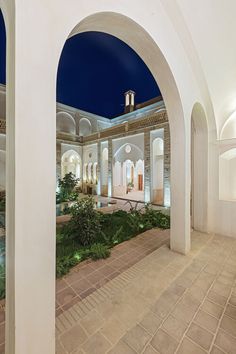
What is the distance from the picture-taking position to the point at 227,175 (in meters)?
5.75

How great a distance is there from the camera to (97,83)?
75.3 ft

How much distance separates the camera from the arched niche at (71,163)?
17344 millimetres

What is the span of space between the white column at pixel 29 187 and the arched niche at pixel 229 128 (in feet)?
19.5

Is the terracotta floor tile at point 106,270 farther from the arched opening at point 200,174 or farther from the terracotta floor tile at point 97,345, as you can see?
the arched opening at point 200,174

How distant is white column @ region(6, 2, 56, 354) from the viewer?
121 cm

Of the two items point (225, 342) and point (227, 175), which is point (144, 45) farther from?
point (227, 175)

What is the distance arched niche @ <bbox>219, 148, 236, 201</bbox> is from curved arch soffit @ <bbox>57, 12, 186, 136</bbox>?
8.44 feet

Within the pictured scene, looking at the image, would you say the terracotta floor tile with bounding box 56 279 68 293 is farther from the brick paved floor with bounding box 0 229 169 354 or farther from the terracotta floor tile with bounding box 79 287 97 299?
the terracotta floor tile with bounding box 79 287 97 299

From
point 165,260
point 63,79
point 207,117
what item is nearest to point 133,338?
point 165,260

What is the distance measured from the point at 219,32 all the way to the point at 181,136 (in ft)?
7.81

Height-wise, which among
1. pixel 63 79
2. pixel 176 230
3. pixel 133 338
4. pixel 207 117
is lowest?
pixel 133 338

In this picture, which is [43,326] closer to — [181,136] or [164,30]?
[181,136]

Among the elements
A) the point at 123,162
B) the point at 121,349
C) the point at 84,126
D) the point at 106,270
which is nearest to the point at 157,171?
the point at 123,162

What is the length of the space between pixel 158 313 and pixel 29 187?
2364 mm
